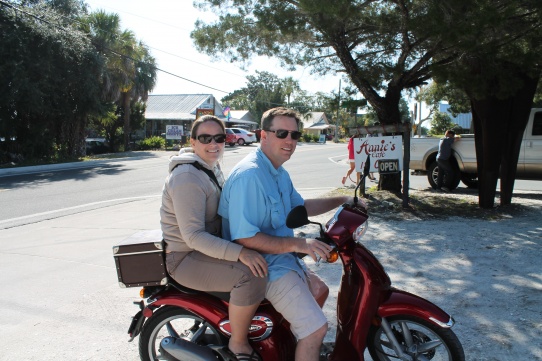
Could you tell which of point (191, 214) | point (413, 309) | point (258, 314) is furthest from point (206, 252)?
point (413, 309)

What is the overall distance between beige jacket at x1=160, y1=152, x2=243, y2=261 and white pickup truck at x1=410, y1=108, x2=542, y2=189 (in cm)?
1003

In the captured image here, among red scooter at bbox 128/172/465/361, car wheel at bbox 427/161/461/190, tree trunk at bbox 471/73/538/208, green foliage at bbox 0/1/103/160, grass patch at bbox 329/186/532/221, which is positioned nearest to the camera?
red scooter at bbox 128/172/465/361

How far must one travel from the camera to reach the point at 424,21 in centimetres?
709

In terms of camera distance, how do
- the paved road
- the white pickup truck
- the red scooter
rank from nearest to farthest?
the red scooter < the paved road < the white pickup truck

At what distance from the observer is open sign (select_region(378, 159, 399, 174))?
9.03 m

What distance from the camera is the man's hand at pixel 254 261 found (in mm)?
2537

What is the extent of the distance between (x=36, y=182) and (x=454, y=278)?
13.8m

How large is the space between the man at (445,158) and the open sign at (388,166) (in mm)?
2901

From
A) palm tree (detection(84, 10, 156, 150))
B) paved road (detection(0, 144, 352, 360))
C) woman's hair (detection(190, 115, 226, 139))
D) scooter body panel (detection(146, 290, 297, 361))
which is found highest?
palm tree (detection(84, 10, 156, 150))

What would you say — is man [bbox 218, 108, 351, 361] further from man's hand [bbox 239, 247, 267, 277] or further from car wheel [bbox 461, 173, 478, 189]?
car wheel [bbox 461, 173, 478, 189]

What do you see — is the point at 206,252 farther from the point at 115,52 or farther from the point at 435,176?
the point at 115,52

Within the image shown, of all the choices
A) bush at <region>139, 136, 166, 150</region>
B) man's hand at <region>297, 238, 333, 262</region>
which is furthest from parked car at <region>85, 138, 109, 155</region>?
man's hand at <region>297, 238, 333, 262</region>

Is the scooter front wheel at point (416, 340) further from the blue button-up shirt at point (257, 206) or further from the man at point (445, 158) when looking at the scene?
the man at point (445, 158)

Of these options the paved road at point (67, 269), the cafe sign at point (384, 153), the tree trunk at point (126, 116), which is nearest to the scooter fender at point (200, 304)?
the paved road at point (67, 269)
